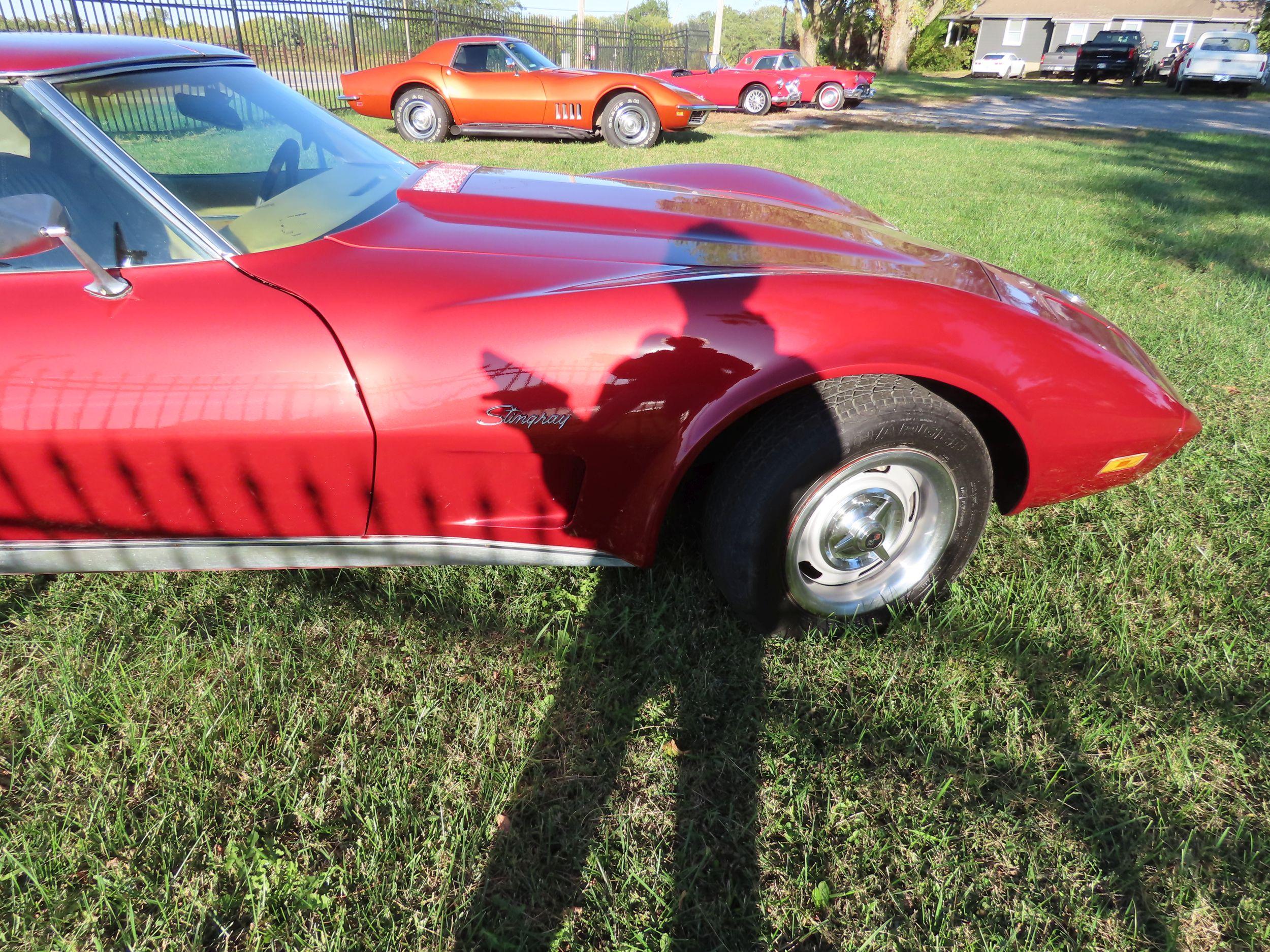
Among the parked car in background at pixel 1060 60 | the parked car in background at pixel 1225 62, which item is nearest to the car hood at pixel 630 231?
the parked car in background at pixel 1225 62

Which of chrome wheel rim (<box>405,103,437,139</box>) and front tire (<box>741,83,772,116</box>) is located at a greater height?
front tire (<box>741,83,772,116</box>)

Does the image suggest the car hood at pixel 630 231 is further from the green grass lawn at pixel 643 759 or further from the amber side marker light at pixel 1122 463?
the green grass lawn at pixel 643 759

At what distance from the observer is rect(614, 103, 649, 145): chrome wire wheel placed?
9383mm

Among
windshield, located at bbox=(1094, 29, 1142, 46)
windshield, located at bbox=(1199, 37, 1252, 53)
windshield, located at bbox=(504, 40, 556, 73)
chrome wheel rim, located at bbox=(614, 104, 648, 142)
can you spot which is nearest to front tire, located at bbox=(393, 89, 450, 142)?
windshield, located at bbox=(504, 40, 556, 73)

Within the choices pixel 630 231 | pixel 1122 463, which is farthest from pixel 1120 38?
pixel 630 231

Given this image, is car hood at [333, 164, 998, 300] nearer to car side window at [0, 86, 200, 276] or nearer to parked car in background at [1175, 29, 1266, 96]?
car side window at [0, 86, 200, 276]

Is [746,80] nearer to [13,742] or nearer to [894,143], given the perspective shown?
[894,143]

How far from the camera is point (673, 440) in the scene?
1631 millimetres

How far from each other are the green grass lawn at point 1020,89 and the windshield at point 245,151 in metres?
18.8

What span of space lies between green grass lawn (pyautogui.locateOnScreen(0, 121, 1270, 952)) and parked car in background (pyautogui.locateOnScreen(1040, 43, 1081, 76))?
32.8 m

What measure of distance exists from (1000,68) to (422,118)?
2914 cm

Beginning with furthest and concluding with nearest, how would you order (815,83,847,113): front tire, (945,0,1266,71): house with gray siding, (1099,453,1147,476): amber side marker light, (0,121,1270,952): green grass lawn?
(945,0,1266,71): house with gray siding
(815,83,847,113): front tire
(1099,453,1147,476): amber side marker light
(0,121,1270,952): green grass lawn

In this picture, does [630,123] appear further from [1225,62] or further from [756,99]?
[1225,62]

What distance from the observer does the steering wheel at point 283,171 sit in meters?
2.03
